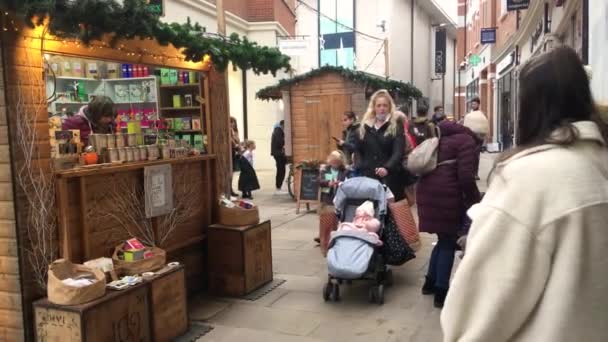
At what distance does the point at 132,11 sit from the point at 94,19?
290 mm

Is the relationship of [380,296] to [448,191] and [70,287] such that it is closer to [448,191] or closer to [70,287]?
[448,191]

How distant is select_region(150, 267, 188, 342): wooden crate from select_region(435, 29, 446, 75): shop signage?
95.9ft

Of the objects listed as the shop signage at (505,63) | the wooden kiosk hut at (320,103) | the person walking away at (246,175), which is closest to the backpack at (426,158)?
the wooden kiosk hut at (320,103)

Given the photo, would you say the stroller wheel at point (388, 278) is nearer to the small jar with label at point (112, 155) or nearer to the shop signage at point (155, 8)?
the small jar with label at point (112, 155)

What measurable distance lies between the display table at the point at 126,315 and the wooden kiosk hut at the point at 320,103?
648cm

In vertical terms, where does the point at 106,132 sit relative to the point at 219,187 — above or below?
above

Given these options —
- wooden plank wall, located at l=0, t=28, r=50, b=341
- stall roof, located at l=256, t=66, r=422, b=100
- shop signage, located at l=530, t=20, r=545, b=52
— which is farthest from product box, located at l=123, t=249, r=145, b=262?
shop signage, located at l=530, t=20, r=545, b=52

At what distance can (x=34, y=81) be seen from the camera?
3465 mm

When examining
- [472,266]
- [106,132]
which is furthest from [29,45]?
[472,266]

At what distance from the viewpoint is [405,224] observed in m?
4.89

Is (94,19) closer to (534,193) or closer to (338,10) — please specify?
(534,193)

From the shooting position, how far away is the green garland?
3209 mm

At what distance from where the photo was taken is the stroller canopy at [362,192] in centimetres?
482

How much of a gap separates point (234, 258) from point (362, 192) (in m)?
1.29
